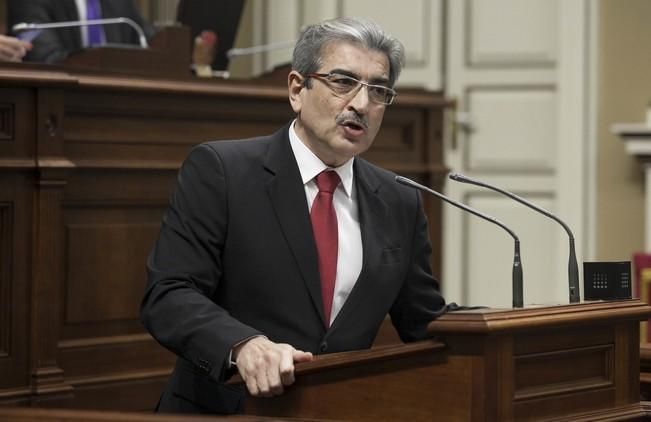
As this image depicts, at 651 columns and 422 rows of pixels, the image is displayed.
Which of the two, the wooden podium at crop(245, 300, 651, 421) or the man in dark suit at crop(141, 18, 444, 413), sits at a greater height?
the man in dark suit at crop(141, 18, 444, 413)

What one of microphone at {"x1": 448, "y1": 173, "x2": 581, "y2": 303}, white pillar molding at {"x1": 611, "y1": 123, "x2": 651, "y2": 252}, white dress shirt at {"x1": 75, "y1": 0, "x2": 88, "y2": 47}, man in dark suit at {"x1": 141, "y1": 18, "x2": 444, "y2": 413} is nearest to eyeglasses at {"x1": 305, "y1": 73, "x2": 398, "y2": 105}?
man in dark suit at {"x1": 141, "y1": 18, "x2": 444, "y2": 413}

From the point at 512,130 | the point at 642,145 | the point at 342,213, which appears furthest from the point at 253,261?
the point at 512,130

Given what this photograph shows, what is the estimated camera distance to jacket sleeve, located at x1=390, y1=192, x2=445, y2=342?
263 cm

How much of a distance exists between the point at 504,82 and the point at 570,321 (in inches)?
181

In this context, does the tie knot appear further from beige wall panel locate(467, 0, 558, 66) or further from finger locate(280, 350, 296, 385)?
beige wall panel locate(467, 0, 558, 66)

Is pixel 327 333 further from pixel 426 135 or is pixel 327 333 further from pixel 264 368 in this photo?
pixel 426 135

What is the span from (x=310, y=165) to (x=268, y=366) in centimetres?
65

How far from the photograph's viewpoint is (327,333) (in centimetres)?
242

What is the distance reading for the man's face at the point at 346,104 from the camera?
2.46 meters

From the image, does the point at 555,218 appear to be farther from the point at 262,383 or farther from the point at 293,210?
the point at 262,383

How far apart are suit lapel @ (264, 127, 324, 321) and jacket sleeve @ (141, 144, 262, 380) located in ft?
0.36

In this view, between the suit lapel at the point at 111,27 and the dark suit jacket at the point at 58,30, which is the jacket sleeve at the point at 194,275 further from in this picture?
the suit lapel at the point at 111,27

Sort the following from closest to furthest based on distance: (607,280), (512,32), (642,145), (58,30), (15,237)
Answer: (607,280)
(15,237)
(58,30)
(642,145)
(512,32)

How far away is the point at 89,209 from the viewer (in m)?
3.84
